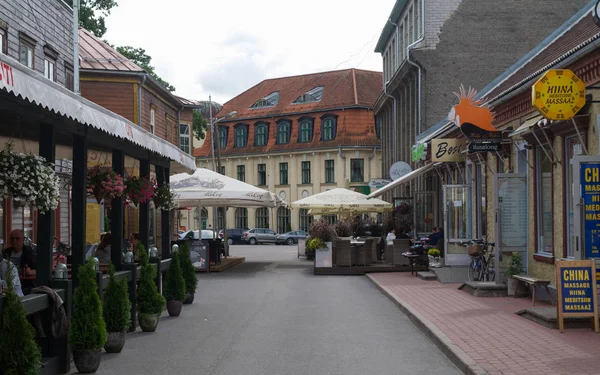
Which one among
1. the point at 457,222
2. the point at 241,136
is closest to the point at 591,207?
the point at 457,222

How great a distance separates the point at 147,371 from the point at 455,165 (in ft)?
56.4

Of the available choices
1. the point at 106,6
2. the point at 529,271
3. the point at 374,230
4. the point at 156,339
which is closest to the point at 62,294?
the point at 156,339

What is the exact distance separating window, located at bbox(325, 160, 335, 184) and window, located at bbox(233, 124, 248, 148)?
28.8 ft

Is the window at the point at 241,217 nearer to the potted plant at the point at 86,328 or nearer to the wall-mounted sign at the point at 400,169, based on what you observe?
the wall-mounted sign at the point at 400,169

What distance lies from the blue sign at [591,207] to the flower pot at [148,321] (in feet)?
19.8

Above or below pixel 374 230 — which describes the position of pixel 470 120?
above

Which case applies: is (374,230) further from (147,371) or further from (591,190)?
(147,371)

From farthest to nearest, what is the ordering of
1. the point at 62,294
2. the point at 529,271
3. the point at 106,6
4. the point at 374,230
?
the point at 106,6 → the point at 374,230 → the point at 529,271 → the point at 62,294

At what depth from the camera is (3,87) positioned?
248 inches

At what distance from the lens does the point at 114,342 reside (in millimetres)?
10320

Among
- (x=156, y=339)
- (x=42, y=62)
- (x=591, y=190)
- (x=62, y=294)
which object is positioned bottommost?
(x=156, y=339)

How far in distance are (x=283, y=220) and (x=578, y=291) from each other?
59.6 metres

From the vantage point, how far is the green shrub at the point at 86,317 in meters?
8.89

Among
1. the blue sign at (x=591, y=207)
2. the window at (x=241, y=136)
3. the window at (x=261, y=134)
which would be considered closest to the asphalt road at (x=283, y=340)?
the blue sign at (x=591, y=207)
